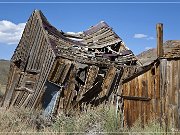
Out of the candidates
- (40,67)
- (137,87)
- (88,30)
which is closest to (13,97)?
(40,67)

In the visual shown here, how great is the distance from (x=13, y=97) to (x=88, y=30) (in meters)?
7.37

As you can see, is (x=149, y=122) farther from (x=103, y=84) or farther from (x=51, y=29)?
(x=51, y=29)

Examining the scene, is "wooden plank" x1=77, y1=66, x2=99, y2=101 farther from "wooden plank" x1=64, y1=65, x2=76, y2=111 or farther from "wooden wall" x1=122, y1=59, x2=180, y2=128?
"wooden wall" x1=122, y1=59, x2=180, y2=128

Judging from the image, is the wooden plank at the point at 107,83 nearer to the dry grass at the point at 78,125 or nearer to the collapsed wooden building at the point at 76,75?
the collapsed wooden building at the point at 76,75

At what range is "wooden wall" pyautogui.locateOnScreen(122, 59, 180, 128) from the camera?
38.7ft

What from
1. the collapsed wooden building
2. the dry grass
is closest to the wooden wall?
the collapsed wooden building

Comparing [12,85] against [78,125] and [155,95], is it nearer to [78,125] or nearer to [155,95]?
[78,125]

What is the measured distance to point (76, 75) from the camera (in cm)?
1778

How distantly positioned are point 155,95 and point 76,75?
594 cm

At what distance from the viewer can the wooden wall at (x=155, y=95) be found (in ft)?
38.7

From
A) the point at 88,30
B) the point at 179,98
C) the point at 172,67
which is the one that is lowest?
the point at 179,98

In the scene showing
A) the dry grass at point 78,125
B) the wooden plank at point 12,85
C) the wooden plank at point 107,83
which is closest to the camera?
the dry grass at point 78,125

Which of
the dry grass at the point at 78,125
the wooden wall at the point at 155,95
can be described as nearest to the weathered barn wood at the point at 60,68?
the dry grass at the point at 78,125

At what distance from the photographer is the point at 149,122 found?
1244 cm
